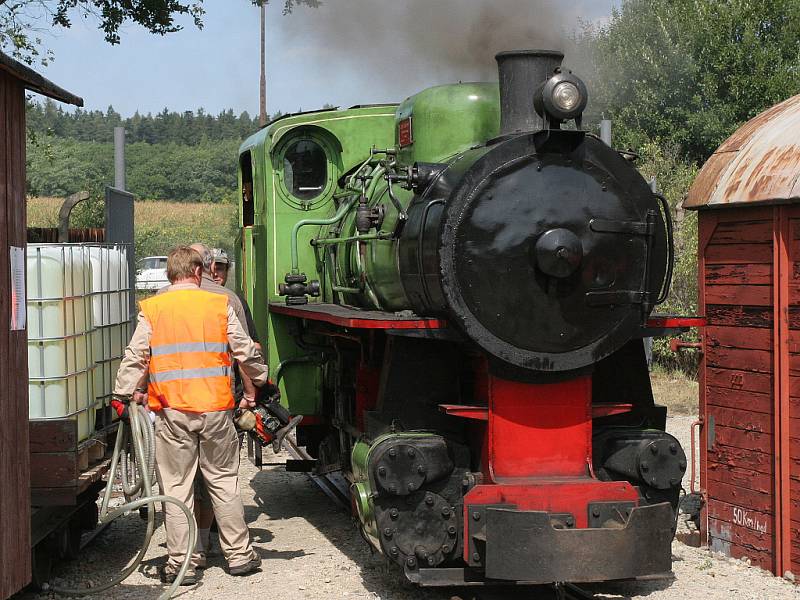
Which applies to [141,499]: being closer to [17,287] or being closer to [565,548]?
[17,287]

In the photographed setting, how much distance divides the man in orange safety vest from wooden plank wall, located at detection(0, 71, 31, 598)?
1.06 m

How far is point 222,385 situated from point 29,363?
1120mm

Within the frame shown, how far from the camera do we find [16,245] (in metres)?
5.07

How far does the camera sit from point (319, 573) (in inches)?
251

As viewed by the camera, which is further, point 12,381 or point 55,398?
point 55,398

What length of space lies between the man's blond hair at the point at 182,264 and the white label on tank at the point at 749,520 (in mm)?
3837

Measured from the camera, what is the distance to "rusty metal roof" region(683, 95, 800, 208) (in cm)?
616

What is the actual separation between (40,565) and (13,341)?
5.55ft

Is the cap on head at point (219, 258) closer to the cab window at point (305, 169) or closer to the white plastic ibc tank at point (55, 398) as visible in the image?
the cab window at point (305, 169)

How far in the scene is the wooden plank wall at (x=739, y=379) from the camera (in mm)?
6383

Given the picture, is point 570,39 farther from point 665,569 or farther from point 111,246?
point 665,569

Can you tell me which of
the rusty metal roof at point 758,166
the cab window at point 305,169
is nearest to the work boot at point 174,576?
the cab window at point 305,169

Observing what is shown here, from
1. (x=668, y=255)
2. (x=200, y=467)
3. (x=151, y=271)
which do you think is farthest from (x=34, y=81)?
(x=151, y=271)

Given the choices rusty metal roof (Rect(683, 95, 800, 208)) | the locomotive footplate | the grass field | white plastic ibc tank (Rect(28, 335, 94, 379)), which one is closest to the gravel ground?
the locomotive footplate
